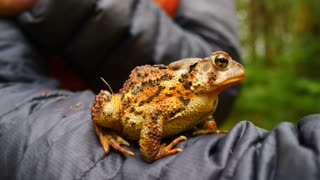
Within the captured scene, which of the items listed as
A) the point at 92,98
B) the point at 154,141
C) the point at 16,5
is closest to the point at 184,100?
the point at 154,141

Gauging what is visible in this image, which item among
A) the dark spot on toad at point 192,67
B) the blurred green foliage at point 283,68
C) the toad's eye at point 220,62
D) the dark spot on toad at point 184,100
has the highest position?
the toad's eye at point 220,62

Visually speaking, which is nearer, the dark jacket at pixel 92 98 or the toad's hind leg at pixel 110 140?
the dark jacket at pixel 92 98

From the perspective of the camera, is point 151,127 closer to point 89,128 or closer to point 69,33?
point 89,128

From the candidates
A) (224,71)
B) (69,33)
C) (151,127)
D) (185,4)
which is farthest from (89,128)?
(185,4)

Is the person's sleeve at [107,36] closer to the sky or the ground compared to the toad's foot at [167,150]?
closer to the sky

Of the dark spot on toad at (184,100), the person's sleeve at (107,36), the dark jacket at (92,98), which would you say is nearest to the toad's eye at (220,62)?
the dark spot on toad at (184,100)

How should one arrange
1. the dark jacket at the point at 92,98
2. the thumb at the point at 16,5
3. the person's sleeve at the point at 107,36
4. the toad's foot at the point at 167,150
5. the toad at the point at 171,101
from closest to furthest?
the dark jacket at the point at 92,98, the toad's foot at the point at 167,150, the toad at the point at 171,101, the person's sleeve at the point at 107,36, the thumb at the point at 16,5

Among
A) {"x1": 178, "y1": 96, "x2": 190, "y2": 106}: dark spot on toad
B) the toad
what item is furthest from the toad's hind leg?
{"x1": 178, "y1": 96, "x2": 190, "y2": 106}: dark spot on toad

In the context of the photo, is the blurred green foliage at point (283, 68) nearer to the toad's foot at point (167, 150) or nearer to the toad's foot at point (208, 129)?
the toad's foot at point (208, 129)
